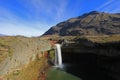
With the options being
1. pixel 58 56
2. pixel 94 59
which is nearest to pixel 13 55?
pixel 58 56

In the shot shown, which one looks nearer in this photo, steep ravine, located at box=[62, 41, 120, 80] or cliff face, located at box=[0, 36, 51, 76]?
cliff face, located at box=[0, 36, 51, 76]

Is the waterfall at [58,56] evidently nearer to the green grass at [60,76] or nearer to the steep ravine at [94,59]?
the steep ravine at [94,59]

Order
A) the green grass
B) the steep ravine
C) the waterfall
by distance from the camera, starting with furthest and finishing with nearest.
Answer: the waterfall
the steep ravine
the green grass

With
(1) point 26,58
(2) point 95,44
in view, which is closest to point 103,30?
(2) point 95,44

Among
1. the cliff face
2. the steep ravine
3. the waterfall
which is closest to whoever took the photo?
the cliff face

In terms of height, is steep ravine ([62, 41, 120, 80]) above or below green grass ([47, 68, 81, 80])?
above

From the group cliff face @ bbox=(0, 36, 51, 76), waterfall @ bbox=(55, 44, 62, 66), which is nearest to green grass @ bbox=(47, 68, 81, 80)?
cliff face @ bbox=(0, 36, 51, 76)

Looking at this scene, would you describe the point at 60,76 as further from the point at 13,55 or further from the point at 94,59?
the point at 94,59

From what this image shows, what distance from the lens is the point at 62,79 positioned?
102 feet

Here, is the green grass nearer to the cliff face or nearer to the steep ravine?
the steep ravine

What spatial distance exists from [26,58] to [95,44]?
16467 mm

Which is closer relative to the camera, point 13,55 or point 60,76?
point 13,55

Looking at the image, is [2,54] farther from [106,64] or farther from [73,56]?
[73,56]

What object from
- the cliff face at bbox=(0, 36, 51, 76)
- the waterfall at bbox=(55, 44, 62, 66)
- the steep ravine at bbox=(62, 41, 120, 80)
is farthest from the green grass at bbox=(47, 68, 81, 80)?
the waterfall at bbox=(55, 44, 62, 66)
